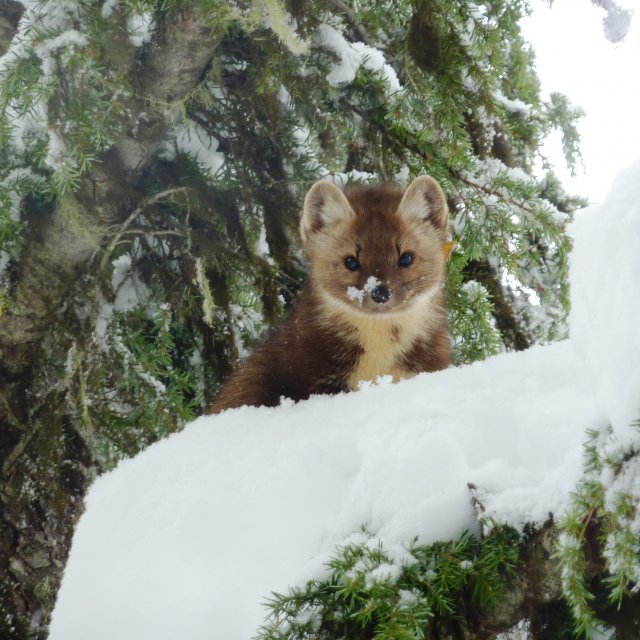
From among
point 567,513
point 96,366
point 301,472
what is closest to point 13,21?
point 96,366

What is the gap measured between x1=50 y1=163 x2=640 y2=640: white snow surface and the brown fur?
1.17 meters

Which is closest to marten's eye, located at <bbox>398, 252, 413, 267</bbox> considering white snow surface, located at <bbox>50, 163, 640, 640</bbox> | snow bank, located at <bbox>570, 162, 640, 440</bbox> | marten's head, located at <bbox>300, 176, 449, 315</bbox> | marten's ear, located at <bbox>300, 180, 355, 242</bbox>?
marten's head, located at <bbox>300, 176, 449, 315</bbox>

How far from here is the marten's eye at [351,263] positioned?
3250 mm

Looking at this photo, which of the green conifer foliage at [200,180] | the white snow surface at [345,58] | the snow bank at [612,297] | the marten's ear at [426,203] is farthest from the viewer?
the marten's ear at [426,203]

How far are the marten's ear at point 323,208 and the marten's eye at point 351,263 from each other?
0.17 m

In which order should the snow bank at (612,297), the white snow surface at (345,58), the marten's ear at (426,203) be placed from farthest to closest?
1. the marten's ear at (426,203)
2. the white snow surface at (345,58)
3. the snow bank at (612,297)

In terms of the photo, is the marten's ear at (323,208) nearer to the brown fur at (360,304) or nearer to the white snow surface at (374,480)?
the brown fur at (360,304)

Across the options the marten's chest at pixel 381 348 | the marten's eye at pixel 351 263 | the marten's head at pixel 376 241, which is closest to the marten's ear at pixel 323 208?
the marten's head at pixel 376 241

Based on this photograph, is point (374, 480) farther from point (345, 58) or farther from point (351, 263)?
point (345, 58)

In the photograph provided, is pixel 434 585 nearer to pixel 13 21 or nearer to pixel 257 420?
pixel 257 420

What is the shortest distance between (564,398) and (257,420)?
36.2 inches

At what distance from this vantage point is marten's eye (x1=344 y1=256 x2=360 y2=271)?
10.7 feet

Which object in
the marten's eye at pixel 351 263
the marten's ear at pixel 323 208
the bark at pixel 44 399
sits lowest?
the bark at pixel 44 399

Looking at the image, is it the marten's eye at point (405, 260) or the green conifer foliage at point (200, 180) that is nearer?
the green conifer foliage at point (200, 180)
